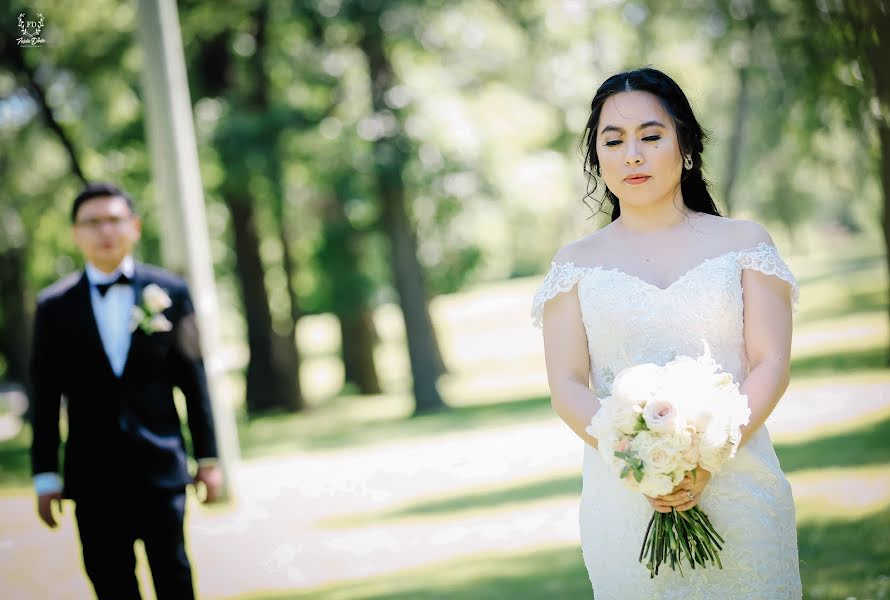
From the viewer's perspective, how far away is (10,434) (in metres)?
26.5

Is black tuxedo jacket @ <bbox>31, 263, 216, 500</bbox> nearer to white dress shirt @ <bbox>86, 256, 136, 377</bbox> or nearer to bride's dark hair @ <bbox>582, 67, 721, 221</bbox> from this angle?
white dress shirt @ <bbox>86, 256, 136, 377</bbox>

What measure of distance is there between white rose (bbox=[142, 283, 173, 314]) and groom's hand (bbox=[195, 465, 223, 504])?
788mm

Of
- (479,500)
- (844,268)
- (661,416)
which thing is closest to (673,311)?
(661,416)

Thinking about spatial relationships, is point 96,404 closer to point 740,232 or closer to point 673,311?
point 673,311

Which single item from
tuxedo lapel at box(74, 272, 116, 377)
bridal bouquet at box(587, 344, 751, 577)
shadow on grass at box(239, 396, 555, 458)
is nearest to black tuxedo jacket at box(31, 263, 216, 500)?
tuxedo lapel at box(74, 272, 116, 377)

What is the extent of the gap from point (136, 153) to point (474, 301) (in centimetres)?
4001

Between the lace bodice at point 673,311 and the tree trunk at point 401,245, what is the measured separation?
16.7 meters

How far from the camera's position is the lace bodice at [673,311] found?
3.47 metres

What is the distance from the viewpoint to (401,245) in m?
20.9

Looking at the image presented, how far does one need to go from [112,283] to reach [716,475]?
2.89m

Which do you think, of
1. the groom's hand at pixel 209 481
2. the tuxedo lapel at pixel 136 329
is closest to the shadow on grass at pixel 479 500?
the groom's hand at pixel 209 481

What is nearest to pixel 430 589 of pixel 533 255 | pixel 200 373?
pixel 200 373

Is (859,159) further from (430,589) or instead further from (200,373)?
(200,373)

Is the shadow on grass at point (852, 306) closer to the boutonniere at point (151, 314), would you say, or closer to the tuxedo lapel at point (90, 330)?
the boutonniere at point (151, 314)
